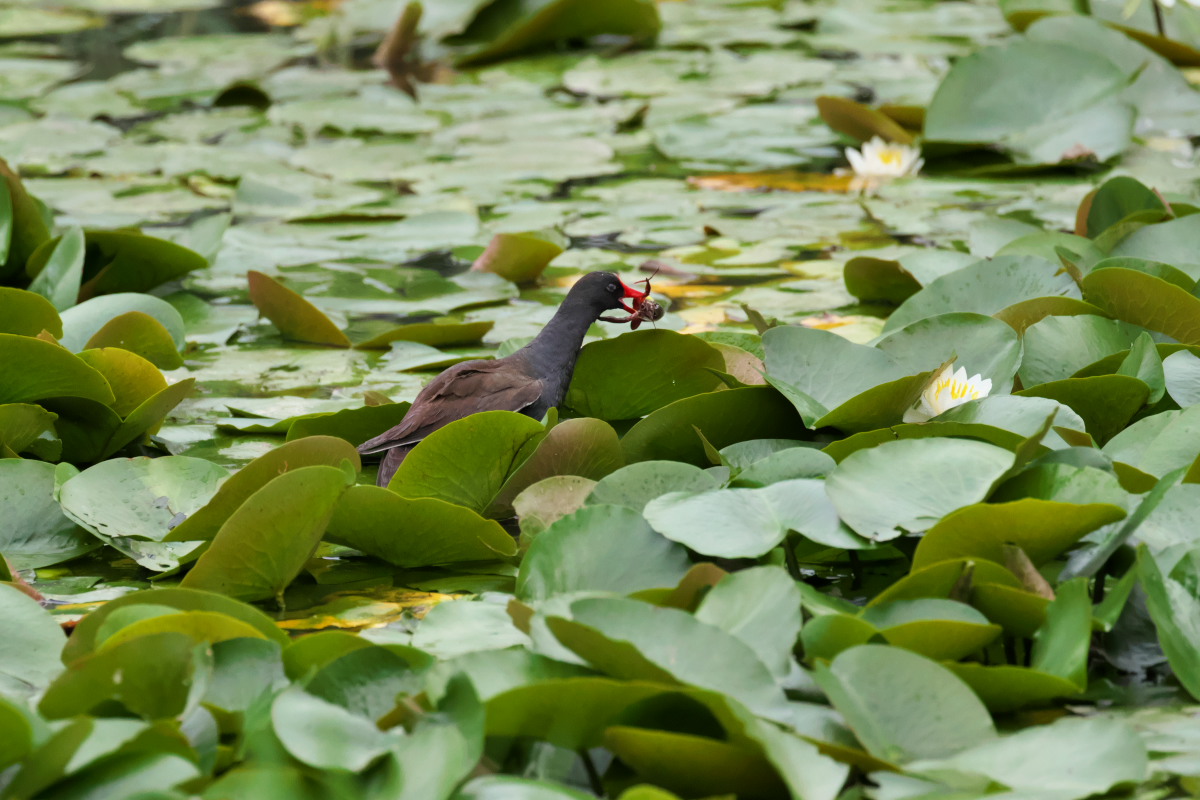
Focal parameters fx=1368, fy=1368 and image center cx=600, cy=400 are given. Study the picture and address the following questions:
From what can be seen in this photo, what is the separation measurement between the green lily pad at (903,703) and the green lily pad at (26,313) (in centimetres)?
180

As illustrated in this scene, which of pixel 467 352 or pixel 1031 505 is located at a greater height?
pixel 1031 505

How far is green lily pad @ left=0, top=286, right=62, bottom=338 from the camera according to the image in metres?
2.62

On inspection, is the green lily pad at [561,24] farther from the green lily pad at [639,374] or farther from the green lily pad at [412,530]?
the green lily pad at [412,530]

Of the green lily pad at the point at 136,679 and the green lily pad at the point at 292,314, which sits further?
the green lily pad at the point at 292,314

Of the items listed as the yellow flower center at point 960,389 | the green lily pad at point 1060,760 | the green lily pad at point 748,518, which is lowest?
the green lily pad at point 1060,760

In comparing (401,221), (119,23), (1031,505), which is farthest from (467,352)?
(119,23)

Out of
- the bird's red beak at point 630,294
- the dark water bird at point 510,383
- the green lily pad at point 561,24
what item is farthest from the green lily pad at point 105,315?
the green lily pad at point 561,24

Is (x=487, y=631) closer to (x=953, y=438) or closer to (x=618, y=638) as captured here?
(x=618, y=638)

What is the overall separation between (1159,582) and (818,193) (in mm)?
2786

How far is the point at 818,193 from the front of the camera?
4297mm

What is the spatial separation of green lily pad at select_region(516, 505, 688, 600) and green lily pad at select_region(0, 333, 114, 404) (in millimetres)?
994

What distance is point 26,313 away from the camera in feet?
8.69

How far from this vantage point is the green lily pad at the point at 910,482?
1818mm

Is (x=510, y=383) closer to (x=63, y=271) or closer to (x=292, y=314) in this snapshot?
(x=292, y=314)
